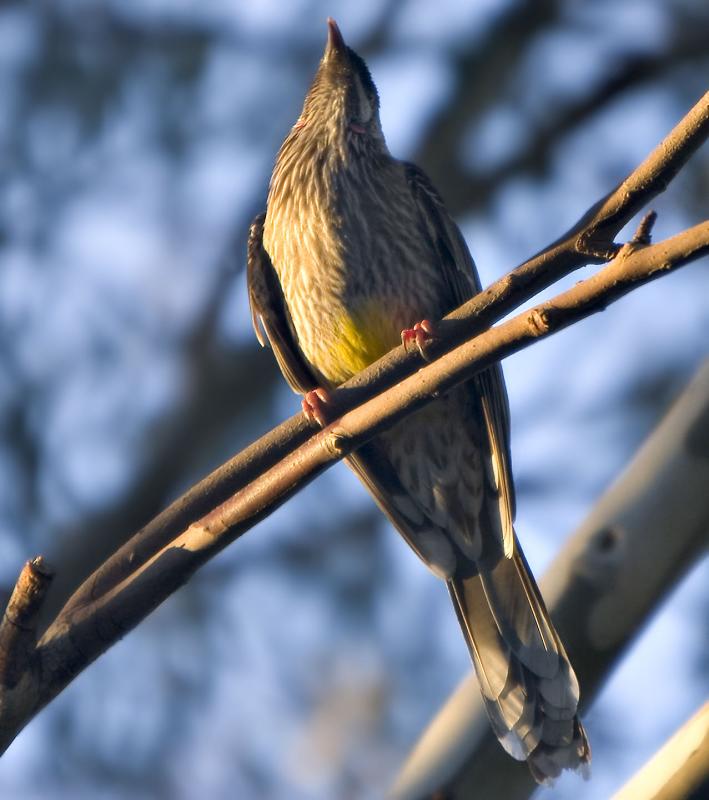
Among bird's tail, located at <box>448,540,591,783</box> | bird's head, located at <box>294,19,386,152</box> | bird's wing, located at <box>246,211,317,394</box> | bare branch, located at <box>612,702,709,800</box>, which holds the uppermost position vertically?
bird's head, located at <box>294,19,386,152</box>

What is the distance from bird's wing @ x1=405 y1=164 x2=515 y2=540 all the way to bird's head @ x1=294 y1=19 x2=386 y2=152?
345 mm

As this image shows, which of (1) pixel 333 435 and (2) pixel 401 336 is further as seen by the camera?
(2) pixel 401 336

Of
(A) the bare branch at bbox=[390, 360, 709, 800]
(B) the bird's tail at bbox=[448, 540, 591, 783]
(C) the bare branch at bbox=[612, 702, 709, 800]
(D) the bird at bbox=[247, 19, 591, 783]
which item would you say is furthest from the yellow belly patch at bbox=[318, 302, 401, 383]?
(C) the bare branch at bbox=[612, 702, 709, 800]

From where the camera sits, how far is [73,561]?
7.02 metres

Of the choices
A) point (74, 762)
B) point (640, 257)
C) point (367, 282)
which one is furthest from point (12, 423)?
point (640, 257)

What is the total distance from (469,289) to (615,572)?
1.35 meters

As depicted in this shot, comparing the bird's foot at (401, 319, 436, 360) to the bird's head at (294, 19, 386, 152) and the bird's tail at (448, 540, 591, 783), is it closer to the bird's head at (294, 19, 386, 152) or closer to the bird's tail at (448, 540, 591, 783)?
the bird's tail at (448, 540, 591, 783)

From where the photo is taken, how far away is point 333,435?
3291 mm

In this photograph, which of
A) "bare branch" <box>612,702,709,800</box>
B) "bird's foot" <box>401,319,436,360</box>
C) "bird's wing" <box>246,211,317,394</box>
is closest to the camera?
"bare branch" <box>612,702,709,800</box>

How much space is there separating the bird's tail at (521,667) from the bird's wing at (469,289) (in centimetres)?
18

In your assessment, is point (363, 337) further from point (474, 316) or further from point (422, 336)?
point (474, 316)

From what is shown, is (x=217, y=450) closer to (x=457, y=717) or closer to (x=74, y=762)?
(x=74, y=762)

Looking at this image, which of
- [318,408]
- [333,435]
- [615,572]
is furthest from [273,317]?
[333,435]

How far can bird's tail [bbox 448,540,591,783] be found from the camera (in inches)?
158
